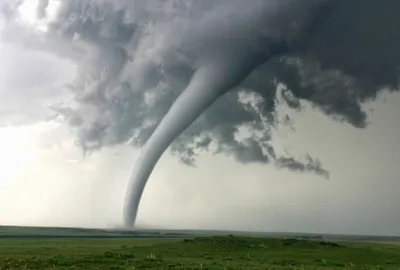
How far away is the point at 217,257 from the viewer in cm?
5822

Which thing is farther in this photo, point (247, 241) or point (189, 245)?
point (247, 241)

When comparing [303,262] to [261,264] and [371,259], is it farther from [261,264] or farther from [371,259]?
[371,259]

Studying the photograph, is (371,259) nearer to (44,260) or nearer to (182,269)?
(182,269)

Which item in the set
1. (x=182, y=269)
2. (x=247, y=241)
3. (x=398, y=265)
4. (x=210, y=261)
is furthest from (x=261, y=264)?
(x=247, y=241)

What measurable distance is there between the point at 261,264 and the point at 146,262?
12635 millimetres

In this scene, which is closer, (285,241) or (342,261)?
(342,261)

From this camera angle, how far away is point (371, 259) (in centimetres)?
6100

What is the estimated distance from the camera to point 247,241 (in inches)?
2931

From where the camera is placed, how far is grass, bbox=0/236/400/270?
48219 millimetres

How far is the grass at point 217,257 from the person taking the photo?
48.2 metres

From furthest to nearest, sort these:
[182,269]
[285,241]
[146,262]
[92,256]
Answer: [285,241] < [92,256] < [146,262] < [182,269]

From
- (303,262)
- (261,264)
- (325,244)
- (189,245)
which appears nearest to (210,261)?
(261,264)

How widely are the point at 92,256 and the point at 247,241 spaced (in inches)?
1125

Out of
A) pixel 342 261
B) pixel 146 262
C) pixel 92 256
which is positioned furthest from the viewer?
pixel 342 261
